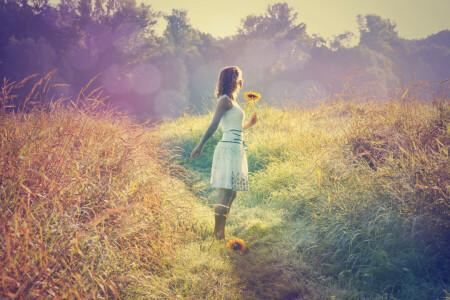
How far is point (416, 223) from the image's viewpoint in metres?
2.13

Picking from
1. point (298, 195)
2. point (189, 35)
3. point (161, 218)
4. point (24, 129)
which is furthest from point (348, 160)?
point (189, 35)

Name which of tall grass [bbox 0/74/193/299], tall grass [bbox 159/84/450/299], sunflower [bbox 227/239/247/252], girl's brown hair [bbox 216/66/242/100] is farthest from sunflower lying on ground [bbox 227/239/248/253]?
girl's brown hair [bbox 216/66/242/100]

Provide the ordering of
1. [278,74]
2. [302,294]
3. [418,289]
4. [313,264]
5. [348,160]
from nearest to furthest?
[418,289] → [302,294] → [313,264] → [348,160] → [278,74]

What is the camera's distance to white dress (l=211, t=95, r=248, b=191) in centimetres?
282

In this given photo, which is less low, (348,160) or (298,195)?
(348,160)

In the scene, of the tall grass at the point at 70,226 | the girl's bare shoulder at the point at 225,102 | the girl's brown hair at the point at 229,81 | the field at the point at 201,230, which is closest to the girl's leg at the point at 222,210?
the field at the point at 201,230

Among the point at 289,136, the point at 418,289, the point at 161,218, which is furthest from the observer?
the point at 289,136

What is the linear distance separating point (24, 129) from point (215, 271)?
7.72 feet

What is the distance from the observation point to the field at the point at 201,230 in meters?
1.54

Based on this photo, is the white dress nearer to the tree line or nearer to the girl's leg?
the girl's leg

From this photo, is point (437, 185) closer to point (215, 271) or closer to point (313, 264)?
point (313, 264)

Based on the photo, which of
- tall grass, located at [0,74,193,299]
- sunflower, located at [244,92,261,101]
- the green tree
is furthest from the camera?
the green tree

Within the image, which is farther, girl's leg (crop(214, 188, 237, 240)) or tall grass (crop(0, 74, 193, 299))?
girl's leg (crop(214, 188, 237, 240))

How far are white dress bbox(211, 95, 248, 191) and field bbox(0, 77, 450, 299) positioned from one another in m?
0.62
